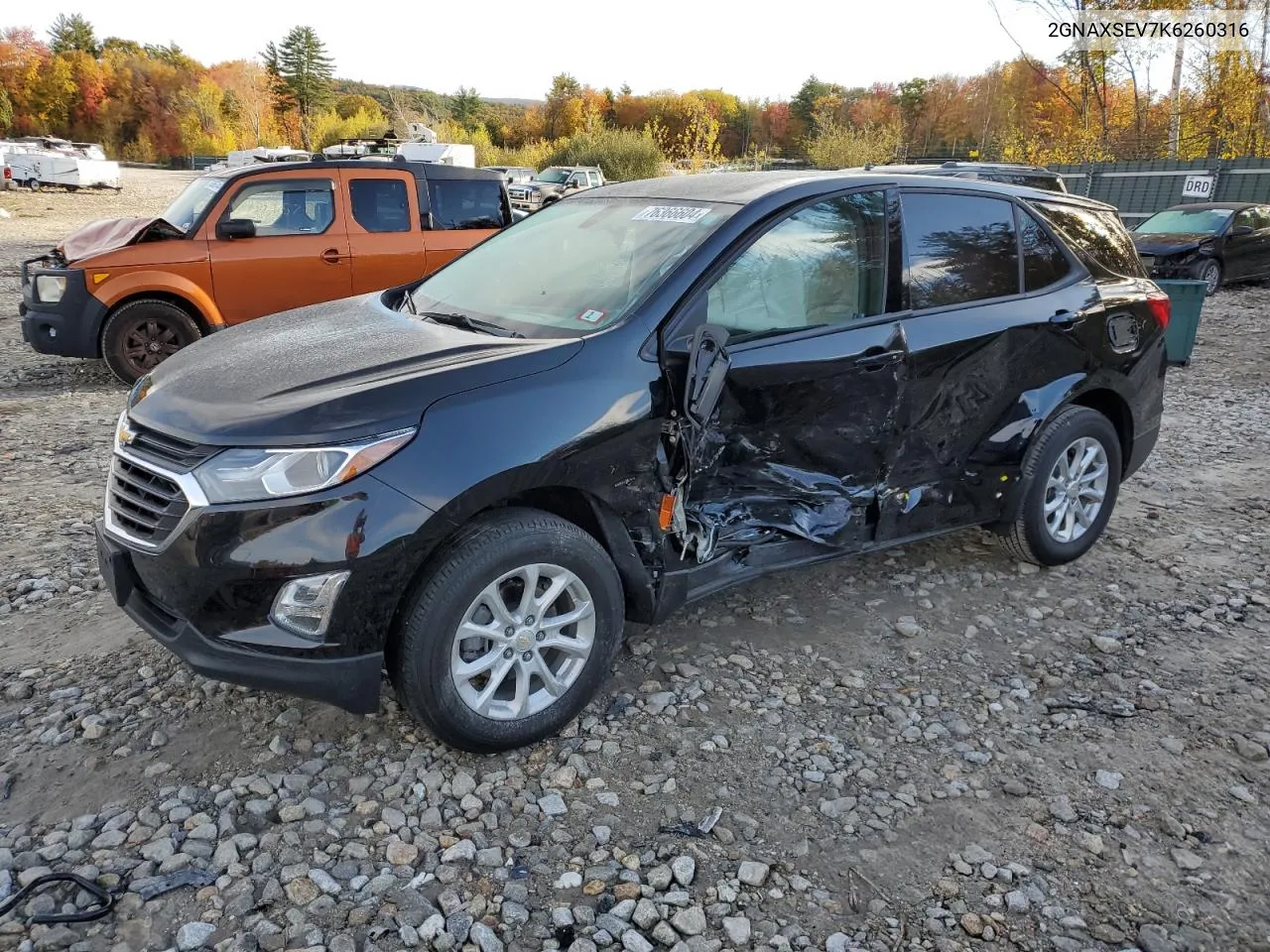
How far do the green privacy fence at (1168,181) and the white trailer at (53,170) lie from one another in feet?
107

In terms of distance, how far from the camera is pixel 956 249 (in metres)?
3.85

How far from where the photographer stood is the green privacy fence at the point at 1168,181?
1912cm

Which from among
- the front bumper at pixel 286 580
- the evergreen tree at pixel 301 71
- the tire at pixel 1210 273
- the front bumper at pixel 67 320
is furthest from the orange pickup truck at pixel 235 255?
the evergreen tree at pixel 301 71

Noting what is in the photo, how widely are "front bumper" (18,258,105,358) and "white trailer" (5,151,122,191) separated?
30995 mm

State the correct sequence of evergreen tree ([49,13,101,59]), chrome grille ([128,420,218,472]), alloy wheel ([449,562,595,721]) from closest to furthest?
chrome grille ([128,420,218,472])
alloy wheel ([449,562,595,721])
evergreen tree ([49,13,101,59])

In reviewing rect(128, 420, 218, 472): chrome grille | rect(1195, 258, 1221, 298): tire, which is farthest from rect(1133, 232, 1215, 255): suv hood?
rect(128, 420, 218, 472): chrome grille

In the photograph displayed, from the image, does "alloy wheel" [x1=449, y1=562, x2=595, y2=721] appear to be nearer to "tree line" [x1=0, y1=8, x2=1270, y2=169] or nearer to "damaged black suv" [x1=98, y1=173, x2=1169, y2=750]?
"damaged black suv" [x1=98, y1=173, x2=1169, y2=750]

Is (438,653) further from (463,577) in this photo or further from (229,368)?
(229,368)

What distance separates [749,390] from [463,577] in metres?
1.23

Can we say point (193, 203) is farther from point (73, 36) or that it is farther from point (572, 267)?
point (73, 36)

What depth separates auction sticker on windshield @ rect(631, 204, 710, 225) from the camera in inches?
134

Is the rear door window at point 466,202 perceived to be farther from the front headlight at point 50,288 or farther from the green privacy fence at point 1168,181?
the green privacy fence at point 1168,181

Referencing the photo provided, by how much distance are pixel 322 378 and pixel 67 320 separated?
6007mm

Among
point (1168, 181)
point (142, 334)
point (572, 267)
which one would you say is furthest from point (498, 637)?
point (1168, 181)
